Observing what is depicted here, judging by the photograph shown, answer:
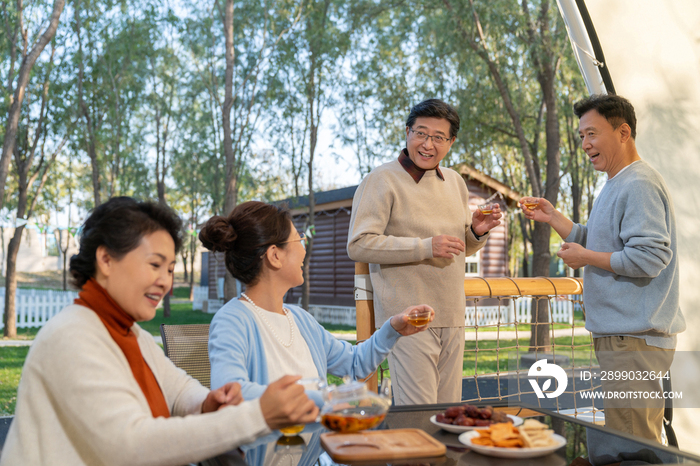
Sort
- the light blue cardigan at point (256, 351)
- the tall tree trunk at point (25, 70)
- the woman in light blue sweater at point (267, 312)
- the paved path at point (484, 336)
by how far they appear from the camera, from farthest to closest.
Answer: the paved path at point (484, 336)
the tall tree trunk at point (25, 70)
the woman in light blue sweater at point (267, 312)
the light blue cardigan at point (256, 351)

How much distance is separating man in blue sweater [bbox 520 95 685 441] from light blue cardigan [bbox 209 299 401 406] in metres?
0.90

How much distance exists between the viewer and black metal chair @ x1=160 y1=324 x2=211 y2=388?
255 centimetres

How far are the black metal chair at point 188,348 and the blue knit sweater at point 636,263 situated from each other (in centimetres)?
176

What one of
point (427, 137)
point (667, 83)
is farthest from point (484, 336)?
point (427, 137)

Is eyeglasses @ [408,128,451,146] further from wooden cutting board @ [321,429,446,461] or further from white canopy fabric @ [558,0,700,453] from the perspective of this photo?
wooden cutting board @ [321,429,446,461]

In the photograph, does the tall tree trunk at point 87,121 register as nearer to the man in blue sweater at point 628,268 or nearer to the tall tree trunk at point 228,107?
the tall tree trunk at point 228,107

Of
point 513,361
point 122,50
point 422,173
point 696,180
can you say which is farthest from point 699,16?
point 122,50

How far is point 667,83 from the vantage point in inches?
122

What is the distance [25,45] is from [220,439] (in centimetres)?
956

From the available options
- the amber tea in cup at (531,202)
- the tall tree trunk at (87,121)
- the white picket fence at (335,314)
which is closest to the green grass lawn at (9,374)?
the tall tree trunk at (87,121)

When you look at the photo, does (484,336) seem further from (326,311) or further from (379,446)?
(379,446)

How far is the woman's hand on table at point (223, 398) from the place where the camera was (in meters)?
1.48

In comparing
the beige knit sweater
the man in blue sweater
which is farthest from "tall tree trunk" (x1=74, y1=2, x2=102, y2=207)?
the man in blue sweater

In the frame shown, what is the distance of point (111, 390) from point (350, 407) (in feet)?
1.73
